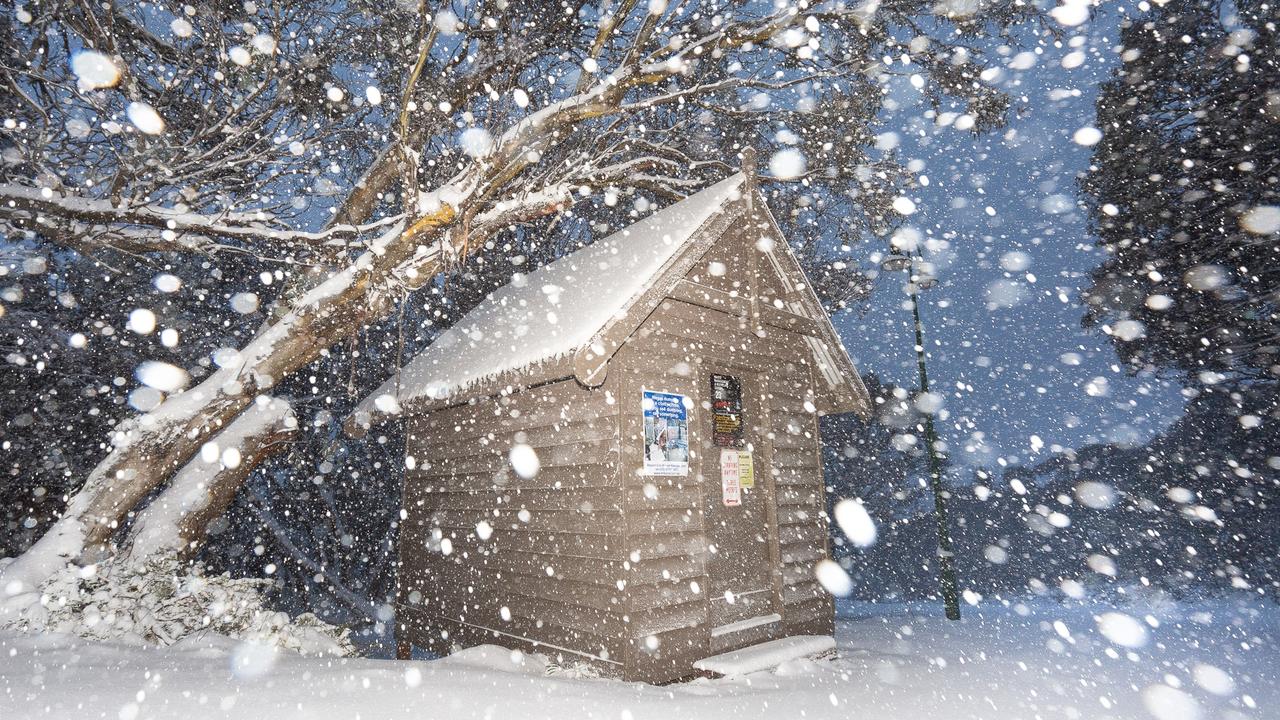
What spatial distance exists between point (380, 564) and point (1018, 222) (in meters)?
122

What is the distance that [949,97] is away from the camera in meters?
10.0

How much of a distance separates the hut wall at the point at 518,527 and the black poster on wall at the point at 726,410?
1445 millimetres

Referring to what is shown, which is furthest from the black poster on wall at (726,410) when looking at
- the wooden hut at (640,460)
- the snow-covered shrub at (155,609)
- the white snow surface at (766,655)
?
the snow-covered shrub at (155,609)

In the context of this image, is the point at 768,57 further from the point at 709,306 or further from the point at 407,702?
the point at 407,702

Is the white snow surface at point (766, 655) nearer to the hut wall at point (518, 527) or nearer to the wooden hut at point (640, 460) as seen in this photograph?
the wooden hut at point (640, 460)

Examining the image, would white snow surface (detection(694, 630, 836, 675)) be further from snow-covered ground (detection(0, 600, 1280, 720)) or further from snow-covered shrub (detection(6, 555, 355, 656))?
snow-covered shrub (detection(6, 555, 355, 656))

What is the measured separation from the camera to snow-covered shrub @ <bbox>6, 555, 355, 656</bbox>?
17.6ft

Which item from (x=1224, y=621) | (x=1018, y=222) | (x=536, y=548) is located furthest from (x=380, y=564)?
(x=1018, y=222)

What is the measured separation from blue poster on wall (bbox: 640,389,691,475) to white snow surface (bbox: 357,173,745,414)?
3.49ft

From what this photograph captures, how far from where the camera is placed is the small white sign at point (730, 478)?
21.1 ft

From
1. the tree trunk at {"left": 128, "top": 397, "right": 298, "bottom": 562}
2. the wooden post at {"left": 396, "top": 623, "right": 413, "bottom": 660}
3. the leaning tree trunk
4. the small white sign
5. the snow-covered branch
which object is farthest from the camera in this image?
the wooden post at {"left": 396, "top": 623, "right": 413, "bottom": 660}

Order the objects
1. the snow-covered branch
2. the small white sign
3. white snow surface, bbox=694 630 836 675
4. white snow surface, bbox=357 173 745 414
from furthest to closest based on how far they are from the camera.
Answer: the small white sign, white snow surface, bbox=357 173 745 414, white snow surface, bbox=694 630 836 675, the snow-covered branch

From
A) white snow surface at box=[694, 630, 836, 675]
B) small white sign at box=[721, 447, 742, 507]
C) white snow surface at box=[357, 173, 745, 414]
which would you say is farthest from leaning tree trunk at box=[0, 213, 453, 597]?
white snow surface at box=[694, 630, 836, 675]

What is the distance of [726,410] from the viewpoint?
6613 millimetres
